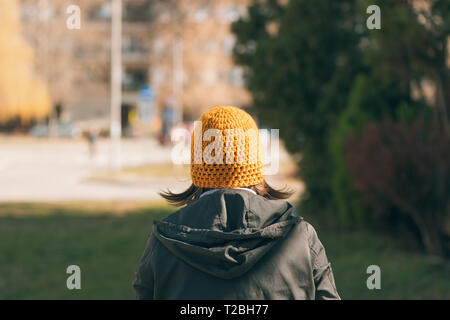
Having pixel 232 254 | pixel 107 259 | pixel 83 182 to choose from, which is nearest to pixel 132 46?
pixel 83 182

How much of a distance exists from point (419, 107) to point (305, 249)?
284 inches

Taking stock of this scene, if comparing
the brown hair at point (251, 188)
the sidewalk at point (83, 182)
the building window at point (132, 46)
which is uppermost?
the building window at point (132, 46)

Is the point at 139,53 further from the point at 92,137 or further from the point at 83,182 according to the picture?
the point at 83,182

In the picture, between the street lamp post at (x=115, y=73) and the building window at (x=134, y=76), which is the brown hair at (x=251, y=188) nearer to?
the street lamp post at (x=115, y=73)

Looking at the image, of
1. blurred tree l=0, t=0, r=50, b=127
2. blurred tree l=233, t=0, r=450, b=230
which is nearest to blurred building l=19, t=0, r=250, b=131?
blurred tree l=0, t=0, r=50, b=127

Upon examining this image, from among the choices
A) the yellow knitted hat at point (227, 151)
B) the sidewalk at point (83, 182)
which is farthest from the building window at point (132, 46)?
the yellow knitted hat at point (227, 151)

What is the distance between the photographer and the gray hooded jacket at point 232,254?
2.09 m

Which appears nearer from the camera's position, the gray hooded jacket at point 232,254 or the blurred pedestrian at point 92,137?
the gray hooded jacket at point 232,254

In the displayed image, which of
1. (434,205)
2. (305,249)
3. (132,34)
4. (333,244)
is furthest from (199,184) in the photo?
(132,34)

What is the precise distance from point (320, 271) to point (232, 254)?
0.34 m

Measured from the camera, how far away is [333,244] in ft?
29.0

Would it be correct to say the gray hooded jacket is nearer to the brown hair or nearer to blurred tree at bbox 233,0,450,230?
the brown hair

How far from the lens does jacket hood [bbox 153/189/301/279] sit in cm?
208

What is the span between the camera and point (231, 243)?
213 centimetres
